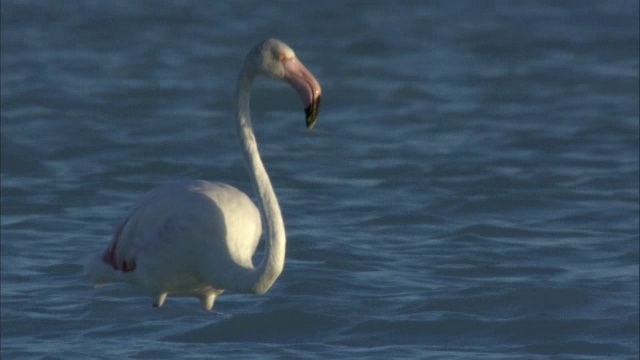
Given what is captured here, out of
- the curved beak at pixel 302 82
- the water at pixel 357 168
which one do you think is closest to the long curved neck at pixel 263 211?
the curved beak at pixel 302 82

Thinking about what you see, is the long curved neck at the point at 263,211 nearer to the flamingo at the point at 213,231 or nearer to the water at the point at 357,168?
the flamingo at the point at 213,231

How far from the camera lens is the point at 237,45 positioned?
1722cm

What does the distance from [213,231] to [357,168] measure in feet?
19.6

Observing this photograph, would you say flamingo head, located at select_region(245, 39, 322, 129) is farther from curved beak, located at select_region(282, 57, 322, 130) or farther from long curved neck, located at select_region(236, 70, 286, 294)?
long curved neck, located at select_region(236, 70, 286, 294)

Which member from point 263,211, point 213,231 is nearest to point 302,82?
point 263,211

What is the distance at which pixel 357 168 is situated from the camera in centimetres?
1293

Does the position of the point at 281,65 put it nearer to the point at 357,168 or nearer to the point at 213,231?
the point at 213,231

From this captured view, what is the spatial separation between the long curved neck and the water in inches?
67.2

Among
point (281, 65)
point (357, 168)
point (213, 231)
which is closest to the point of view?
point (281, 65)

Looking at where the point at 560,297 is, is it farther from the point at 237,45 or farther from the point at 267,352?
the point at 237,45

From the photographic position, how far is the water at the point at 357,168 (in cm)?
897

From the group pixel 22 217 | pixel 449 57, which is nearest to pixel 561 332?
pixel 22 217

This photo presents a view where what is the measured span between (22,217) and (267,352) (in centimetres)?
352

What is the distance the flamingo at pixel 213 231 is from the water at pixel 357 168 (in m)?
1.05
